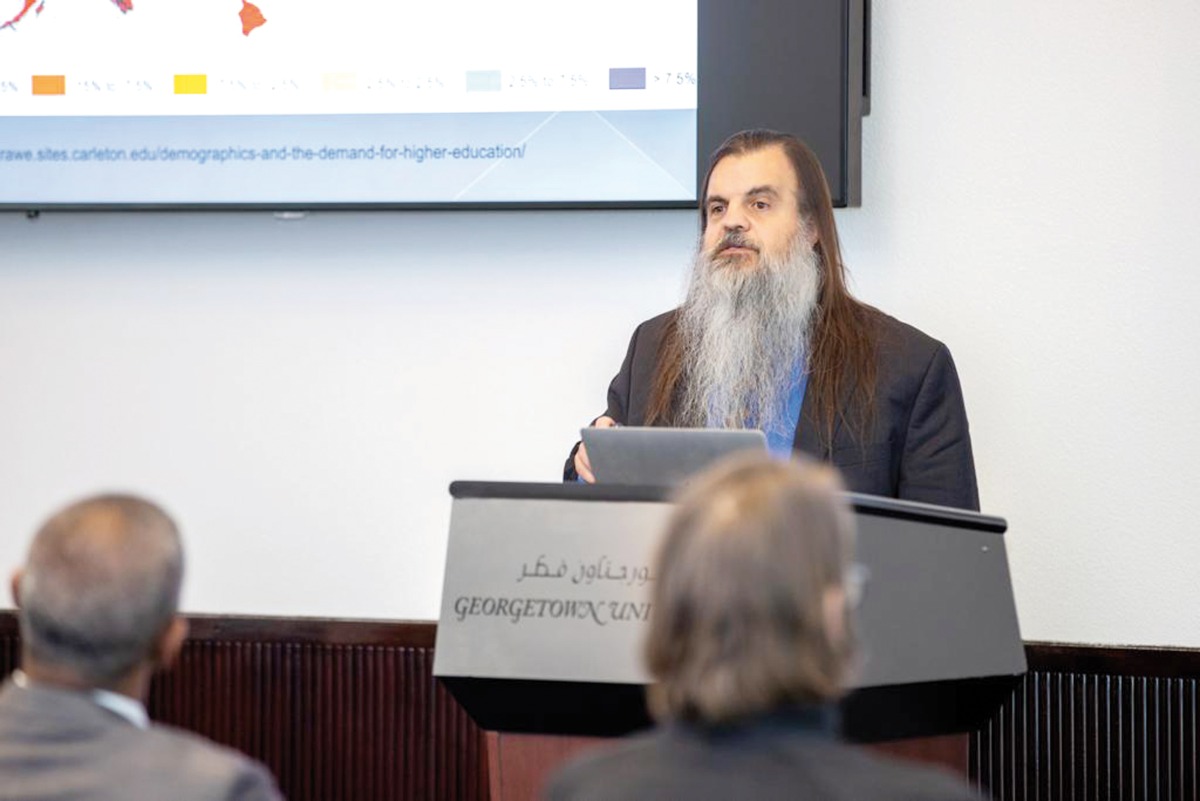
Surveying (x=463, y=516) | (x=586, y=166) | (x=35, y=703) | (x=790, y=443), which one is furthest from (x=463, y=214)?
(x=35, y=703)

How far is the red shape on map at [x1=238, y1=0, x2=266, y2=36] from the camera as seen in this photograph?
12.1 feet

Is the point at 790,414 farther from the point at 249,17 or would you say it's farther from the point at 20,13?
the point at 20,13

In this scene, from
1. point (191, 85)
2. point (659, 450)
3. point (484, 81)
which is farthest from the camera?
point (191, 85)

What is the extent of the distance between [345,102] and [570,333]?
29.4 inches

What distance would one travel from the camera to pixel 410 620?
377 centimetres

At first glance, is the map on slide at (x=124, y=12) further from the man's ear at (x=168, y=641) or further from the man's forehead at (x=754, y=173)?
the man's ear at (x=168, y=641)

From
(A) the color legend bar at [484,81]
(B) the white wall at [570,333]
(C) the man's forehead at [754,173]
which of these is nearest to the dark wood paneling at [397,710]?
(B) the white wall at [570,333]

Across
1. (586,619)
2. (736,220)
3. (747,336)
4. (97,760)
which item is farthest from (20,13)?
(97,760)

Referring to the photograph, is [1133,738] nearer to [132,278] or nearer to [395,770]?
[395,770]

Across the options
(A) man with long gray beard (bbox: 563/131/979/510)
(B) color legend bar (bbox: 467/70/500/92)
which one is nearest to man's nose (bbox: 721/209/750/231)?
(A) man with long gray beard (bbox: 563/131/979/510)

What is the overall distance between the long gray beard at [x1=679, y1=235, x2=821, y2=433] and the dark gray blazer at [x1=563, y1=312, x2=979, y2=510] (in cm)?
13

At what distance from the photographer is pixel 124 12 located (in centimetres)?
374

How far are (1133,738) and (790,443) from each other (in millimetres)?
1043

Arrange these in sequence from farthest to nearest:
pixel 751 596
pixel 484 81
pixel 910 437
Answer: pixel 484 81 → pixel 910 437 → pixel 751 596
